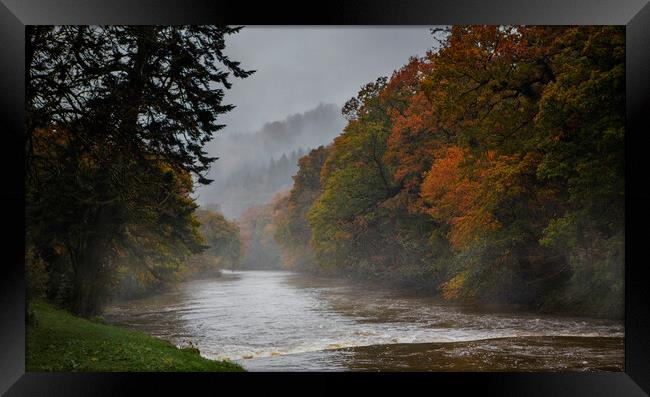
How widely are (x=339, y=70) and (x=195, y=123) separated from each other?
2380 millimetres

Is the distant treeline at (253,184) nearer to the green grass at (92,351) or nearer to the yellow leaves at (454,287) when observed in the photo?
the green grass at (92,351)

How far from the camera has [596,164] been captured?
269 inches

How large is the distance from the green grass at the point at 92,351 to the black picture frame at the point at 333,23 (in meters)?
0.16

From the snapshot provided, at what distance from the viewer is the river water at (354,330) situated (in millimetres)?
6434

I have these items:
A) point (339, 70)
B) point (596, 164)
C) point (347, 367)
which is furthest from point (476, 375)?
point (339, 70)

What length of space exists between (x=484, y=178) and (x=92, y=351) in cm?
629

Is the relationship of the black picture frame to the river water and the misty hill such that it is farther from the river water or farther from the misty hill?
the misty hill

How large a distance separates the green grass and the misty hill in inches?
92.8

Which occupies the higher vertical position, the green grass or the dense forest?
the dense forest

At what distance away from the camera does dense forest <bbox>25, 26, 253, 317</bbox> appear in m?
6.30

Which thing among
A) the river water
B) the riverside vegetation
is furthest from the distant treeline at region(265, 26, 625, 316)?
the river water

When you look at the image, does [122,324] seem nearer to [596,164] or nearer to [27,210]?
[27,210]

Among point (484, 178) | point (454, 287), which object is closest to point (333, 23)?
point (484, 178)

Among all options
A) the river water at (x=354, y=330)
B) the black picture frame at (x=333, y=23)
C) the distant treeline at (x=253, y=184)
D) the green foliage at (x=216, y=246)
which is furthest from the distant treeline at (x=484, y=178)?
the black picture frame at (x=333, y=23)
